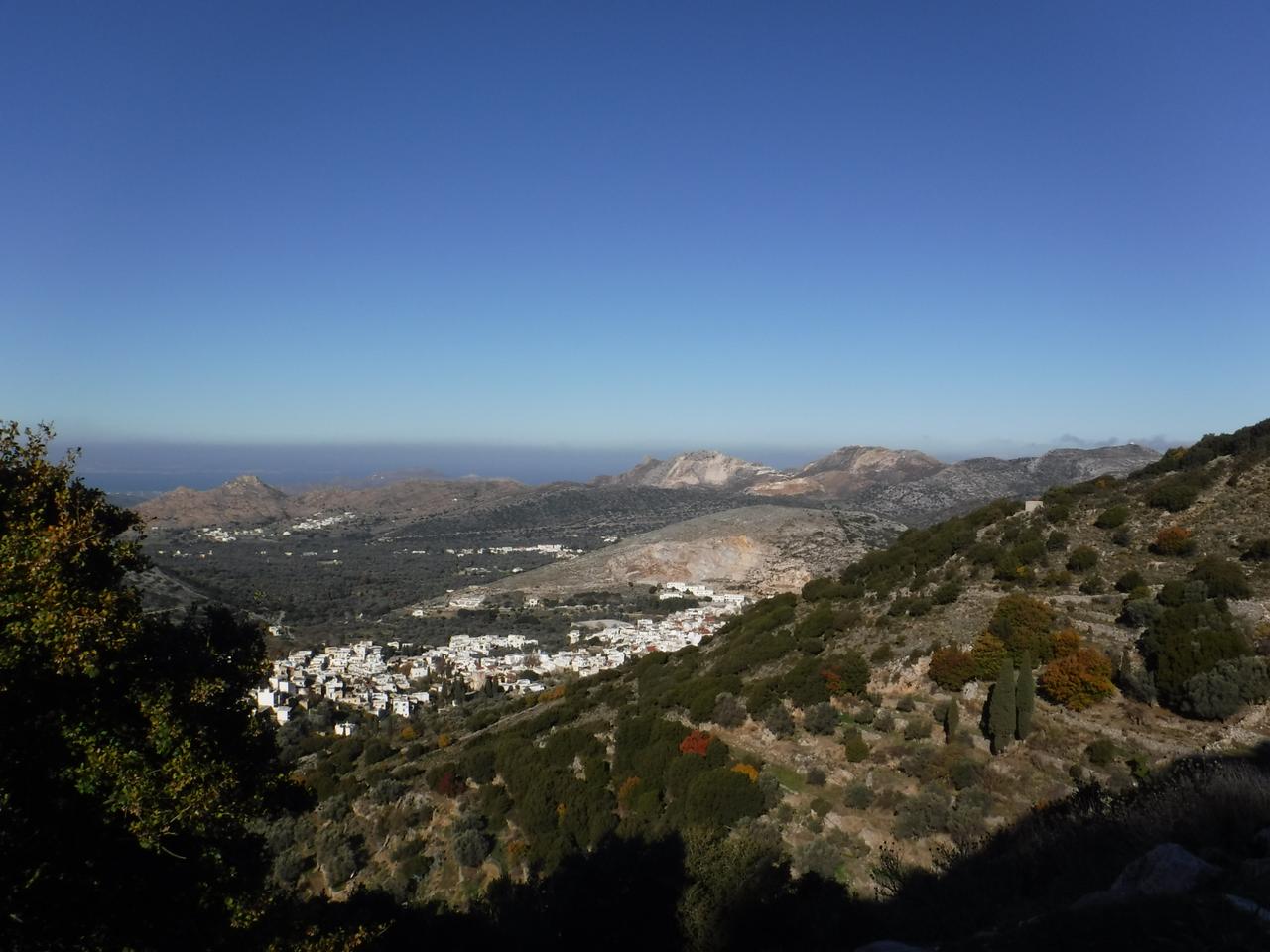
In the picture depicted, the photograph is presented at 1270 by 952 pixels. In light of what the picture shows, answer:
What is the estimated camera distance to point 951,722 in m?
15.0

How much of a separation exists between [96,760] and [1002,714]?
15.3 m

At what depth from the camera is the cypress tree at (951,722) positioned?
14.9m

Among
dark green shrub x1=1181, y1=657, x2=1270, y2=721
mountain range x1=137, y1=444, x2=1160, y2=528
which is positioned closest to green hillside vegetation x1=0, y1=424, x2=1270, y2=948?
dark green shrub x1=1181, y1=657, x2=1270, y2=721

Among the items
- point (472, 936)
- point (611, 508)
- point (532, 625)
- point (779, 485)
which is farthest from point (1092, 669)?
point (779, 485)

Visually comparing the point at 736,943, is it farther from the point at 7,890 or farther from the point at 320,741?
the point at 320,741

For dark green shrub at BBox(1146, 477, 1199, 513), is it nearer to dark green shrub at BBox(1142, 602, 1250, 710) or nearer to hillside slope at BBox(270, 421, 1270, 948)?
hillside slope at BBox(270, 421, 1270, 948)

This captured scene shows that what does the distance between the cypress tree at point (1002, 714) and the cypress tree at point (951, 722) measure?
70 centimetres

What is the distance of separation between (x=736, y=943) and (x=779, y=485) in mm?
161406

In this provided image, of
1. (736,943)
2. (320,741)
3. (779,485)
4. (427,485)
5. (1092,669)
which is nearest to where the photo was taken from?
(736,943)

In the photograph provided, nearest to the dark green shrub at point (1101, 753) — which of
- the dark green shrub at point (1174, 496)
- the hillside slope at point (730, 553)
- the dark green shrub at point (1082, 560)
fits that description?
the dark green shrub at point (1082, 560)

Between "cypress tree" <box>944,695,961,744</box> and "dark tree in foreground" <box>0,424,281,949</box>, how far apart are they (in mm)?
13348

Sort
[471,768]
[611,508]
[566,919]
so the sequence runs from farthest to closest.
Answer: [611,508]
[471,768]
[566,919]

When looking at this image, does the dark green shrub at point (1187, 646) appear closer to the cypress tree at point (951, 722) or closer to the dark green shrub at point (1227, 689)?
the dark green shrub at point (1227, 689)

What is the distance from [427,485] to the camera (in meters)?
186
